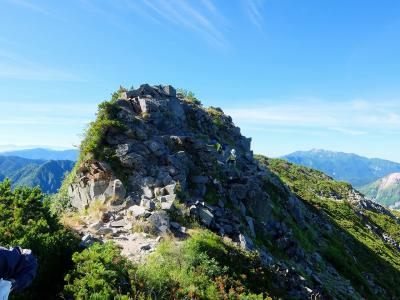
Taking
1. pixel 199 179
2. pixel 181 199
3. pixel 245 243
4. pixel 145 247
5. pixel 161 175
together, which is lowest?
pixel 245 243

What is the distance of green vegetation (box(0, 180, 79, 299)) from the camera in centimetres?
1212

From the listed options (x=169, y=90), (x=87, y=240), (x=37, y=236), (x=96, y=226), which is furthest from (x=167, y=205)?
(x=169, y=90)

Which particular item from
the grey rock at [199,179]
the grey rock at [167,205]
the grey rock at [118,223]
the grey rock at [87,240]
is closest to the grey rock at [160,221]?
the grey rock at [167,205]

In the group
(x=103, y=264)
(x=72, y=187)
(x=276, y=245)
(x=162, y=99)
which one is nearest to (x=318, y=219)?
(x=276, y=245)

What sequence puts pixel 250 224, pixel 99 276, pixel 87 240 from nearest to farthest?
pixel 99 276 → pixel 87 240 → pixel 250 224

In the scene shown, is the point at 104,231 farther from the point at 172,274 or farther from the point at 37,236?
the point at 172,274

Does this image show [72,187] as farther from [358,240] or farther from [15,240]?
[358,240]

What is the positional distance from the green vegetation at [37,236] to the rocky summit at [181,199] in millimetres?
1852

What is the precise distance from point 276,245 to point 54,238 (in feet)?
56.1

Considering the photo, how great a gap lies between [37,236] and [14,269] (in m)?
6.59

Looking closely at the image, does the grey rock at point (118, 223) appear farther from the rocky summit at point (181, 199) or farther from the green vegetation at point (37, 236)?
the green vegetation at point (37, 236)

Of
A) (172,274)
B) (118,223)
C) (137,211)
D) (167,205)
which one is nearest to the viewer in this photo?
Result: (172,274)

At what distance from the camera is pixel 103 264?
12359 mm

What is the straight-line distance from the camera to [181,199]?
69.9 feet
